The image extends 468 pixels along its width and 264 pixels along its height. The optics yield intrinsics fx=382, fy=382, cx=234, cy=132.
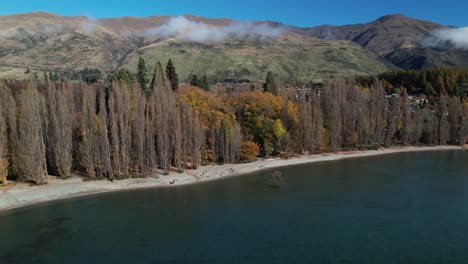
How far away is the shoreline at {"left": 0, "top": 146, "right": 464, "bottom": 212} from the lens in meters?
48.3

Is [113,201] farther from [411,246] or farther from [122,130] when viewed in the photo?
[411,246]

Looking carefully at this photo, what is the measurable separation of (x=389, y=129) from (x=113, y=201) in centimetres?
6880

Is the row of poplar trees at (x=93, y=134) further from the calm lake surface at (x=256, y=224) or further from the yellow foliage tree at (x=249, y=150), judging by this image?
the yellow foliage tree at (x=249, y=150)

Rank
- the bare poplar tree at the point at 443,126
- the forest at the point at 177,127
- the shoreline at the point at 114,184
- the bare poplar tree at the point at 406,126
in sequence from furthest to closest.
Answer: the bare poplar tree at the point at 443,126, the bare poplar tree at the point at 406,126, the forest at the point at 177,127, the shoreline at the point at 114,184

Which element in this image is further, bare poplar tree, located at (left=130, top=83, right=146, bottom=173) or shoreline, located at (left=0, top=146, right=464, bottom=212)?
bare poplar tree, located at (left=130, top=83, right=146, bottom=173)

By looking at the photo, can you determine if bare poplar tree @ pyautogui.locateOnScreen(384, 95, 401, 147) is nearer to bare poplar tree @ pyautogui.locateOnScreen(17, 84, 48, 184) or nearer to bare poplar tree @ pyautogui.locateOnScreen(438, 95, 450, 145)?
bare poplar tree @ pyautogui.locateOnScreen(438, 95, 450, 145)

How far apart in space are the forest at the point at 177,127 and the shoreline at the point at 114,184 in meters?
2.04

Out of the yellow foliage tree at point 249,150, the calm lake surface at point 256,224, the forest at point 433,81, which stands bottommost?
the calm lake surface at point 256,224

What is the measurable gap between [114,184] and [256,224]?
→ 25119mm

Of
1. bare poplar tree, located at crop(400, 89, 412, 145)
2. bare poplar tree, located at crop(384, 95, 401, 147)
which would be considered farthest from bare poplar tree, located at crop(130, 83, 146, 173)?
bare poplar tree, located at crop(400, 89, 412, 145)

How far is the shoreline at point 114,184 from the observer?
48.3m

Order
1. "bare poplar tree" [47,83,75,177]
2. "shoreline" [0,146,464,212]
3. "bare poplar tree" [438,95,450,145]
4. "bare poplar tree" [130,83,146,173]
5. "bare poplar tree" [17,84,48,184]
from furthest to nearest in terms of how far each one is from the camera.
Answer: "bare poplar tree" [438,95,450,145]
"bare poplar tree" [130,83,146,173]
"bare poplar tree" [47,83,75,177]
"bare poplar tree" [17,84,48,184]
"shoreline" [0,146,464,212]

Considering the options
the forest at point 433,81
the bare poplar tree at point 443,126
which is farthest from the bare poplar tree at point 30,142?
the forest at point 433,81

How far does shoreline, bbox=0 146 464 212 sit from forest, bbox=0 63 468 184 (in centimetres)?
204
